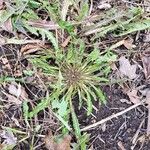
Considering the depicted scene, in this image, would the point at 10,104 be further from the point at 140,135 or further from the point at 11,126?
the point at 140,135

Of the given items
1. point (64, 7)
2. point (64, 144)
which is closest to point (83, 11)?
point (64, 7)

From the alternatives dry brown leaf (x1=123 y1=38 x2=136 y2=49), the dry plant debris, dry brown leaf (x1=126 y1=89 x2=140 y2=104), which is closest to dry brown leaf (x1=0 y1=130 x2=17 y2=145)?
the dry plant debris

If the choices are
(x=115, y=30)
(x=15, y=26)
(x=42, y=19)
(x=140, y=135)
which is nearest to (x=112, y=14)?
(x=115, y=30)

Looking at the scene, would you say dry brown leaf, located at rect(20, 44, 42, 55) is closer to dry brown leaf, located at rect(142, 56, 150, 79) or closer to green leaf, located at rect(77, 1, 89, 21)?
green leaf, located at rect(77, 1, 89, 21)

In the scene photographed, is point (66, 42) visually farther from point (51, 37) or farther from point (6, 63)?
point (6, 63)

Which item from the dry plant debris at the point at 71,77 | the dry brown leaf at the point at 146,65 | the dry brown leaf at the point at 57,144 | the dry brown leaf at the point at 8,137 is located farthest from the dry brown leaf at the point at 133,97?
the dry brown leaf at the point at 8,137

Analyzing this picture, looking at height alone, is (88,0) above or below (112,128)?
above

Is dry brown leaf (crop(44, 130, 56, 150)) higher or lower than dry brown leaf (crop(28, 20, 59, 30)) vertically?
lower

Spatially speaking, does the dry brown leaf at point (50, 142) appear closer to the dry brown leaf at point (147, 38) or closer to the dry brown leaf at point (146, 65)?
the dry brown leaf at point (146, 65)

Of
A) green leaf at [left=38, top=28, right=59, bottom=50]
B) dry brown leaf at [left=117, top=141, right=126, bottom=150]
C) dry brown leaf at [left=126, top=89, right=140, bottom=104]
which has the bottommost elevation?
dry brown leaf at [left=117, top=141, right=126, bottom=150]

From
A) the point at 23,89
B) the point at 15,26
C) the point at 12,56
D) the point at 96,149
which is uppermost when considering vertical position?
the point at 15,26

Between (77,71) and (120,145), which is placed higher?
(77,71)
